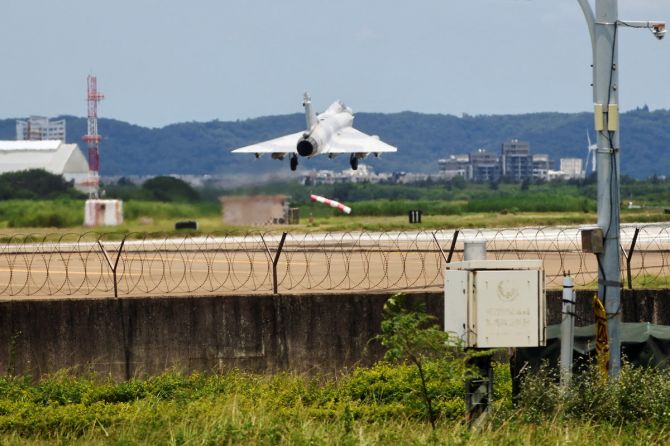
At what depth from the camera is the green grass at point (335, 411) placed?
1584 centimetres

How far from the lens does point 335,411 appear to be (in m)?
18.3

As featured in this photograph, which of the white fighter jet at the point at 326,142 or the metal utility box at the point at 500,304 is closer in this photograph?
the metal utility box at the point at 500,304

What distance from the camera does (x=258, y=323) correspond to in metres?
24.0

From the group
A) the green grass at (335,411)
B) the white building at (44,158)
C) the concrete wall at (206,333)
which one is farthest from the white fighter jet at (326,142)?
the green grass at (335,411)

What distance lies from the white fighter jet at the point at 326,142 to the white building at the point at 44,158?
1135 inches

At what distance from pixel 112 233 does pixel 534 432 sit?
133 ft

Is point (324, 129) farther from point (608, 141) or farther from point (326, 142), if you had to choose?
point (608, 141)

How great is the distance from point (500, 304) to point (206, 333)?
29.3 feet

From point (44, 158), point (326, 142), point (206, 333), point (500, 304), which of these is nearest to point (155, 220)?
point (326, 142)

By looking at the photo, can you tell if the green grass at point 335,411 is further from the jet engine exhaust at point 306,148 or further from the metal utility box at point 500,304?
the jet engine exhaust at point 306,148

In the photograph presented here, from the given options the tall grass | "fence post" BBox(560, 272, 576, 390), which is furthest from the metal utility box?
the tall grass

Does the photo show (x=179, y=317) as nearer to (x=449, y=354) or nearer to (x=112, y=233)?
(x=449, y=354)

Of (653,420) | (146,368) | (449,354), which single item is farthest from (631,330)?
(146,368)

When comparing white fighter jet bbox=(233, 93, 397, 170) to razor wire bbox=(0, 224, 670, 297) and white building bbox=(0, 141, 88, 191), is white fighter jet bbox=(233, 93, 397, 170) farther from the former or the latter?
white building bbox=(0, 141, 88, 191)
